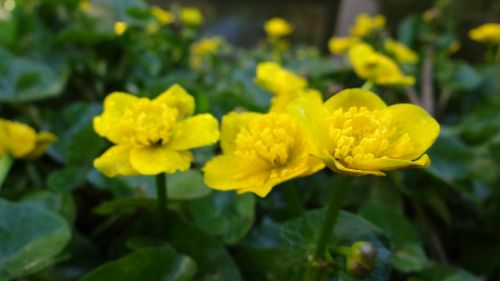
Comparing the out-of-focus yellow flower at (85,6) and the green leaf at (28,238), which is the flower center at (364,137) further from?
the out-of-focus yellow flower at (85,6)

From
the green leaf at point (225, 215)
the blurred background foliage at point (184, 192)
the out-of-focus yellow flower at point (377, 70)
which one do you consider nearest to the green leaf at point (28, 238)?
the blurred background foliage at point (184, 192)

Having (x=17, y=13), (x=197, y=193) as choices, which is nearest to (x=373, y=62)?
(x=197, y=193)

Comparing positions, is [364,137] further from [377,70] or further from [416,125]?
[377,70]

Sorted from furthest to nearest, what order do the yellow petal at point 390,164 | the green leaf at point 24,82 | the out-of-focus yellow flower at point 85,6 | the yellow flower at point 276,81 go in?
the out-of-focus yellow flower at point 85,6
the green leaf at point 24,82
the yellow flower at point 276,81
the yellow petal at point 390,164

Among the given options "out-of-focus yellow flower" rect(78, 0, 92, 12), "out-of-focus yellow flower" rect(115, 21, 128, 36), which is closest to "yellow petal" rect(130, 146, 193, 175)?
"out-of-focus yellow flower" rect(115, 21, 128, 36)

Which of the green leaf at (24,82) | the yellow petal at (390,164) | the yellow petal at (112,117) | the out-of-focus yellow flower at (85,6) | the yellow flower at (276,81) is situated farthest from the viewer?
the out-of-focus yellow flower at (85,6)

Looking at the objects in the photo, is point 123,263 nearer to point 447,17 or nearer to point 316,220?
point 316,220
